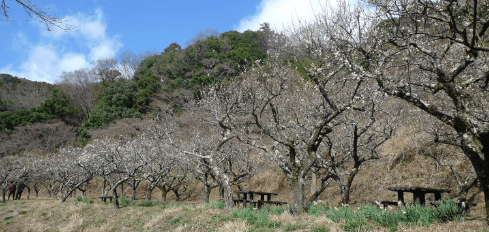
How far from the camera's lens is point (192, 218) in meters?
9.52

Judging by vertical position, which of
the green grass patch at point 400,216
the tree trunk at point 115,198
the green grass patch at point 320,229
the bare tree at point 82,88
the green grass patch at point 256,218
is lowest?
the tree trunk at point 115,198

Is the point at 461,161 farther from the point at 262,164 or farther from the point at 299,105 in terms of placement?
the point at 262,164

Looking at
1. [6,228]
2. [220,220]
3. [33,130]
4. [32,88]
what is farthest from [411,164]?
[32,88]

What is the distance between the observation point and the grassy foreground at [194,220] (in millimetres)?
5744

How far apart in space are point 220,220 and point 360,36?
22.1 ft

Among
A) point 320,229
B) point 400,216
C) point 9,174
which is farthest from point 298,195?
point 9,174

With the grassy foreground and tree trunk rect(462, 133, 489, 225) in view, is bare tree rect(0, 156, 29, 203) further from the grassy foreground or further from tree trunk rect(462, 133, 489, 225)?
tree trunk rect(462, 133, 489, 225)

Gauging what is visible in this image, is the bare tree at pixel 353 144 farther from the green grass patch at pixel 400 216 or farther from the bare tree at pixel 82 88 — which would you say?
the bare tree at pixel 82 88

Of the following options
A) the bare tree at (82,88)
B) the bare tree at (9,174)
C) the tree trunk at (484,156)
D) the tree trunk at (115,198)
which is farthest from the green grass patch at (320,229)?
the bare tree at (82,88)

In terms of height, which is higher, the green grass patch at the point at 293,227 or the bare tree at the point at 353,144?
the bare tree at the point at 353,144

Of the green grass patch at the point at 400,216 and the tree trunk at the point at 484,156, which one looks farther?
the green grass patch at the point at 400,216

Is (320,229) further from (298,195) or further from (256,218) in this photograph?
(256,218)

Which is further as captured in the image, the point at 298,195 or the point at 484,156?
the point at 298,195

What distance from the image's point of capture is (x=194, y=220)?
30.3ft
